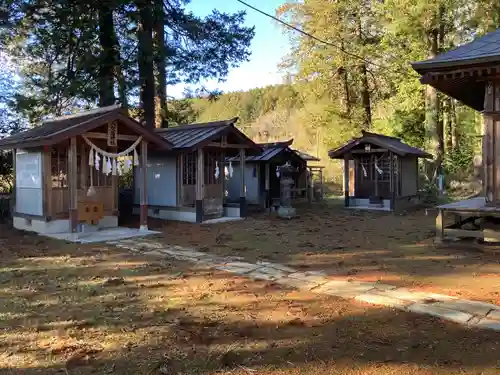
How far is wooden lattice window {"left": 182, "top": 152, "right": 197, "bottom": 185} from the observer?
46.4 ft

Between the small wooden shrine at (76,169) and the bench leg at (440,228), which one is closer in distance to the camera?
the bench leg at (440,228)

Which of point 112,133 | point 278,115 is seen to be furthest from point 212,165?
point 278,115

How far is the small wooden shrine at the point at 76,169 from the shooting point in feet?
35.1

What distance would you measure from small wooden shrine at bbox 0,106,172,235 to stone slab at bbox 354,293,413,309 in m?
7.46

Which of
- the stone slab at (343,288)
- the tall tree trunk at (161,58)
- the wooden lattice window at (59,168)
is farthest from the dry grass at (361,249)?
the tall tree trunk at (161,58)

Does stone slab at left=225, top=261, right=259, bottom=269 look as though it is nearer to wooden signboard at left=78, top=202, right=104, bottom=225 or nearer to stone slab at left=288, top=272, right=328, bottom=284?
stone slab at left=288, top=272, right=328, bottom=284

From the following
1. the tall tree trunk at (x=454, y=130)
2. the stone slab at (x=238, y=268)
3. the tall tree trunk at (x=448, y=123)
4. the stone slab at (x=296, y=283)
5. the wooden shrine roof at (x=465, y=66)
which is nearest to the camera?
the stone slab at (x=296, y=283)

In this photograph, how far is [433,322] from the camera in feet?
14.9

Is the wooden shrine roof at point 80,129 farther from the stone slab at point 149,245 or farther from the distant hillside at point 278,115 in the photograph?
the distant hillside at point 278,115

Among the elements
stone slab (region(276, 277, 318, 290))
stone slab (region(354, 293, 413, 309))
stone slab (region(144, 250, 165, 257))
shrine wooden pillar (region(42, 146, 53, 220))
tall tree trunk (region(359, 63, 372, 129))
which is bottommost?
stone slab (region(354, 293, 413, 309))

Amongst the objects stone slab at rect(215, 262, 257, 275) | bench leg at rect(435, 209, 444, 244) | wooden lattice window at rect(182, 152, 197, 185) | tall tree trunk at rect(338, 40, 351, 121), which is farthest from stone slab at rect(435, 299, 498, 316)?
tall tree trunk at rect(338, 40, 351, 121)

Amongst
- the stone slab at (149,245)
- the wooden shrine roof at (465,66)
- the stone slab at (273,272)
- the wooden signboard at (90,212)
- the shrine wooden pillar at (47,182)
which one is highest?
the wooden shrine roof at (465,66)

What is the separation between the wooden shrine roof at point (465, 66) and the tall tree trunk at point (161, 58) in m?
9.27

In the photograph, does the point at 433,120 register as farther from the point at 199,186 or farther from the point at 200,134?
the point at 199,186
